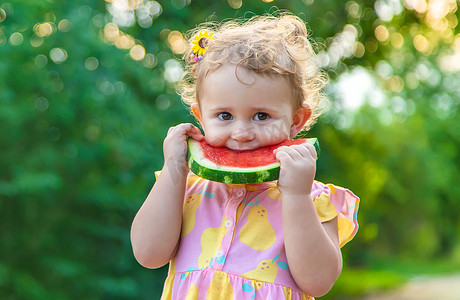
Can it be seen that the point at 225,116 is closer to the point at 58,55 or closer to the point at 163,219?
the point at 163,219

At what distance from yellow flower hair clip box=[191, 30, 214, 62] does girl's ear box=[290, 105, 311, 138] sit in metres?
0.48

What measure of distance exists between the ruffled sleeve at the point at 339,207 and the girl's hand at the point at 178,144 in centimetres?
55

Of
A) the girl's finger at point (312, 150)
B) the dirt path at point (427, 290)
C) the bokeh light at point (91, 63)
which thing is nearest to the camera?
the girl's finger at point (312, 150)

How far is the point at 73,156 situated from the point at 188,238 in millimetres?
4388

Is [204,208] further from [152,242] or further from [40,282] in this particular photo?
[40,282]

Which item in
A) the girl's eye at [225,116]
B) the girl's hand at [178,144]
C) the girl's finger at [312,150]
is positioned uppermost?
the girl's eye at [225,116]

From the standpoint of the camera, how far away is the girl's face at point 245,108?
7.12 feet

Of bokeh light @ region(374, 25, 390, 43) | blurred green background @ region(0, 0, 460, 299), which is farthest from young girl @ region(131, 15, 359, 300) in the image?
bokeh light @ region(374, 25, 390, 43)

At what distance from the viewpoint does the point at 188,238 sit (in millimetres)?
2271

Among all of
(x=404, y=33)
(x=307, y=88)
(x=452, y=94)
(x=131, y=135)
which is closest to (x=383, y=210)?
(x=404, y=33)

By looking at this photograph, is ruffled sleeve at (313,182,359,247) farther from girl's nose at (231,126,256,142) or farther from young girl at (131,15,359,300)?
girl's nose at (231,126,256,142)

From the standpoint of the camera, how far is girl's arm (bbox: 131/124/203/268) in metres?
2.21

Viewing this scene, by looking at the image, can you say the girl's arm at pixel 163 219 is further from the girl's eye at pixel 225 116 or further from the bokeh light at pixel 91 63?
the bokeh light at pixel 91 63

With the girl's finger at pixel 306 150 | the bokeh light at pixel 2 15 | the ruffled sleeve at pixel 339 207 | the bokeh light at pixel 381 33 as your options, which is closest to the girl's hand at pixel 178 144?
the girl's finger at pixel 306 150
